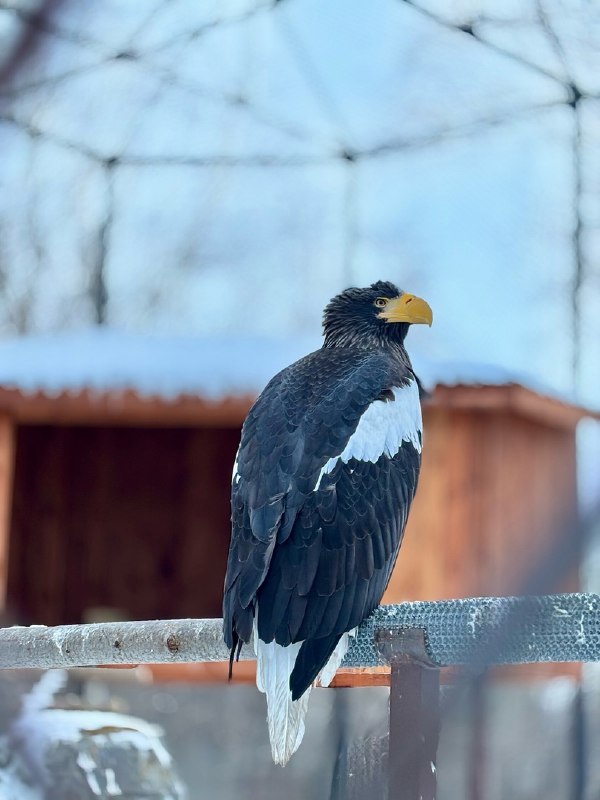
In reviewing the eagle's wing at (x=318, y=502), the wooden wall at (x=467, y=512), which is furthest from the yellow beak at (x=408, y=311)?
the wooden wall at (x=467, y=512)

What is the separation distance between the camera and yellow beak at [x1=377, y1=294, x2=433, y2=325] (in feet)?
11.8

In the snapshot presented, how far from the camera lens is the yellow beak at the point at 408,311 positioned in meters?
3.59

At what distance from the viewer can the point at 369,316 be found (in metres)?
3.82

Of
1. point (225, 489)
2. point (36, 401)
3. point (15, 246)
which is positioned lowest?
point (225, 489)

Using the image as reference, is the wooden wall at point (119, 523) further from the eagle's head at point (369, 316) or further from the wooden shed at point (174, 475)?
the eagle's head at point (369, 316)

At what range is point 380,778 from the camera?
5.90 ft

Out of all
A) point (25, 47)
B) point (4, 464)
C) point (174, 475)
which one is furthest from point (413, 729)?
point (174, 475)

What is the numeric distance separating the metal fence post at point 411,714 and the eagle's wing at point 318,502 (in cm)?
45

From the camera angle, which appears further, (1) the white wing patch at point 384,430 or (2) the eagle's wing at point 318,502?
(1) the white wing patch at point 384,430

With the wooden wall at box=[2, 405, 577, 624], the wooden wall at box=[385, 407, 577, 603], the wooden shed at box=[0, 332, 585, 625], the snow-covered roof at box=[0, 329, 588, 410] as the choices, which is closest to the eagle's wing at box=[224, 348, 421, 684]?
the wooden shed at box=[0, 332, 585, 625]

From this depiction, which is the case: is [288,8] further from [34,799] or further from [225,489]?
[34,799]

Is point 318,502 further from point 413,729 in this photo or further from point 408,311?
point 408,311

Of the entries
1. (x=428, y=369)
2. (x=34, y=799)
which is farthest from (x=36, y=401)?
(x=34, y=799)

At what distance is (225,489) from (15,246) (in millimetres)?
2970
